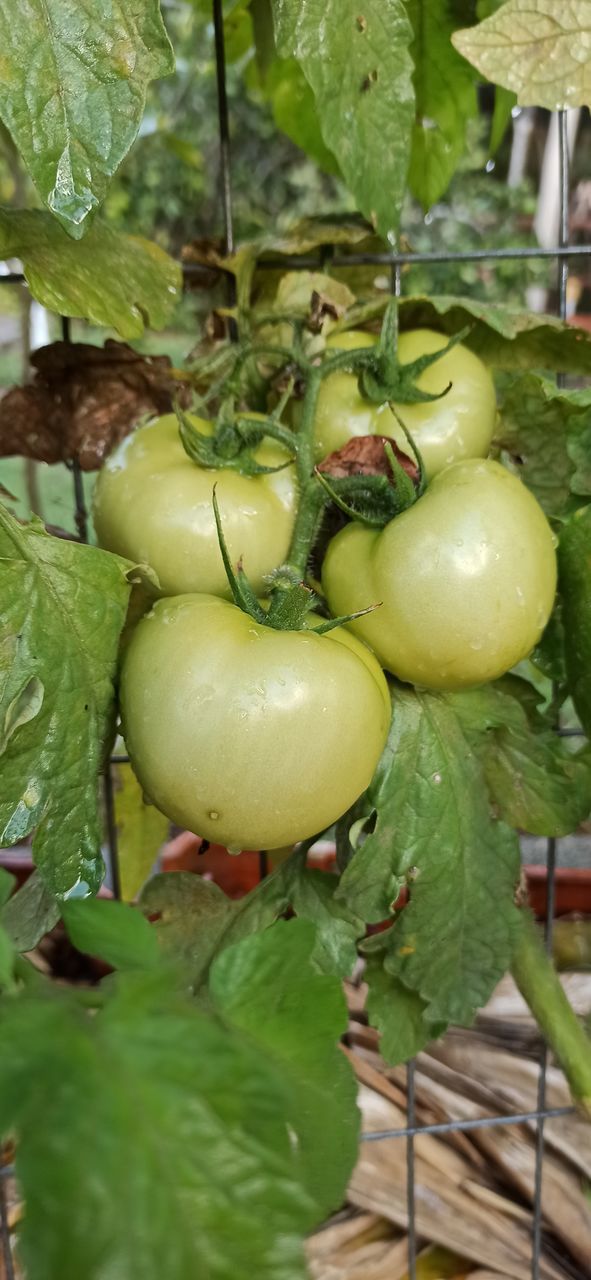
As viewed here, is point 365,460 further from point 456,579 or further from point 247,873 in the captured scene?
point 247,873

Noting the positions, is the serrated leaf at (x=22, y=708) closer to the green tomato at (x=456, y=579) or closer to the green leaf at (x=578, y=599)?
the green tomato at (x=456, y=579)

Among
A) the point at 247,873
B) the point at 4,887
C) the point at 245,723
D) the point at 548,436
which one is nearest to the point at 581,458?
the point at 548,436

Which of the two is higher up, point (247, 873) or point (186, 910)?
point (186, 910)

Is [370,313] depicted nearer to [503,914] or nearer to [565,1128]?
[503,914]

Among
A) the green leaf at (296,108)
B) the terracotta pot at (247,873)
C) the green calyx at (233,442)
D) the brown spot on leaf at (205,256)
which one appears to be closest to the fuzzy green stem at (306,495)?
the green calyx at (233,442)

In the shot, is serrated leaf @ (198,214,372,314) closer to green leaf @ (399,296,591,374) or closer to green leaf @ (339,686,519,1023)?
green leaf @ (399,296,591,374)

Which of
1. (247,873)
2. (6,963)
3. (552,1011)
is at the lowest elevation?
(247,873)

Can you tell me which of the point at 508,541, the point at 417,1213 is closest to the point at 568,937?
the point at 417,1213
